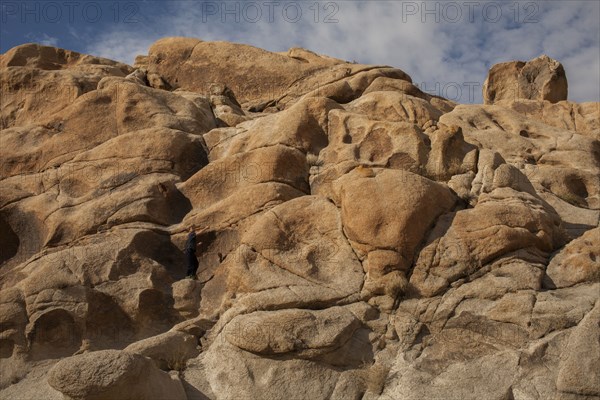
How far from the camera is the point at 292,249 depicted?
12594 mm

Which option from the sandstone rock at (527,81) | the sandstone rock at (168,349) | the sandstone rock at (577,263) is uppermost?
the sandstone rock at (527,81)

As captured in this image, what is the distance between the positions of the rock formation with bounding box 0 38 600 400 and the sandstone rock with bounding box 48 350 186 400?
20 millimetres

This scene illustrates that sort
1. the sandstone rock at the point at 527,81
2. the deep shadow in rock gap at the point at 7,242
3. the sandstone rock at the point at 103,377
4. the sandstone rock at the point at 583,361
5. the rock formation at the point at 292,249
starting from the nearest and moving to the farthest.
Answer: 1. the sandstone rock at the point at 103,377
2. the sandstone rock at the point at 583,361
3. the rock formation at the point at 292,249
4. the deep shadow in rock gap at the point at 7,242
5. the sandstone rock at the point at 527,81

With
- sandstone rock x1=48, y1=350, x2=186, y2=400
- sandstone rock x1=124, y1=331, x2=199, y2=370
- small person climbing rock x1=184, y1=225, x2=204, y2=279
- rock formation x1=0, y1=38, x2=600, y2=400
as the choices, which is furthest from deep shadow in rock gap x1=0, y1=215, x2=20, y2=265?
sandstone rock x1=48, y1=350, x2=186, y2=400

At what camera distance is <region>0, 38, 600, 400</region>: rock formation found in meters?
10.1

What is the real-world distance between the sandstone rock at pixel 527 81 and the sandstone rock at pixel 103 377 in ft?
68.3

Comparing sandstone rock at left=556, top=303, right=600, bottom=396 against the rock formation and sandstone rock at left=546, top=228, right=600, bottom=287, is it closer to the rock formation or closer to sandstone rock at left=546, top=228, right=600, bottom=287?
the rock formation

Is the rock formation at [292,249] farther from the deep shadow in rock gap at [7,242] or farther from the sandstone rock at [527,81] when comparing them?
the sandstone rock at [527,81]

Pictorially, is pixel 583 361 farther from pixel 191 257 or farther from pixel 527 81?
pixel 527 81

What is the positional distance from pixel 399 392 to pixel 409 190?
3785 mm

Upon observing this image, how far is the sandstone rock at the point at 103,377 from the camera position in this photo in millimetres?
8594

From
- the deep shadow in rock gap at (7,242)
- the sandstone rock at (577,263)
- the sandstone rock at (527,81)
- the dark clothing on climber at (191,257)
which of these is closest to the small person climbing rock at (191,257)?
the dark clothing on climber at (191,257)

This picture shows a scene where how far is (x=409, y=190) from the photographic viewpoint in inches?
476

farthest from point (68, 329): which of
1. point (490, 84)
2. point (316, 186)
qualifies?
point (490, 84)
